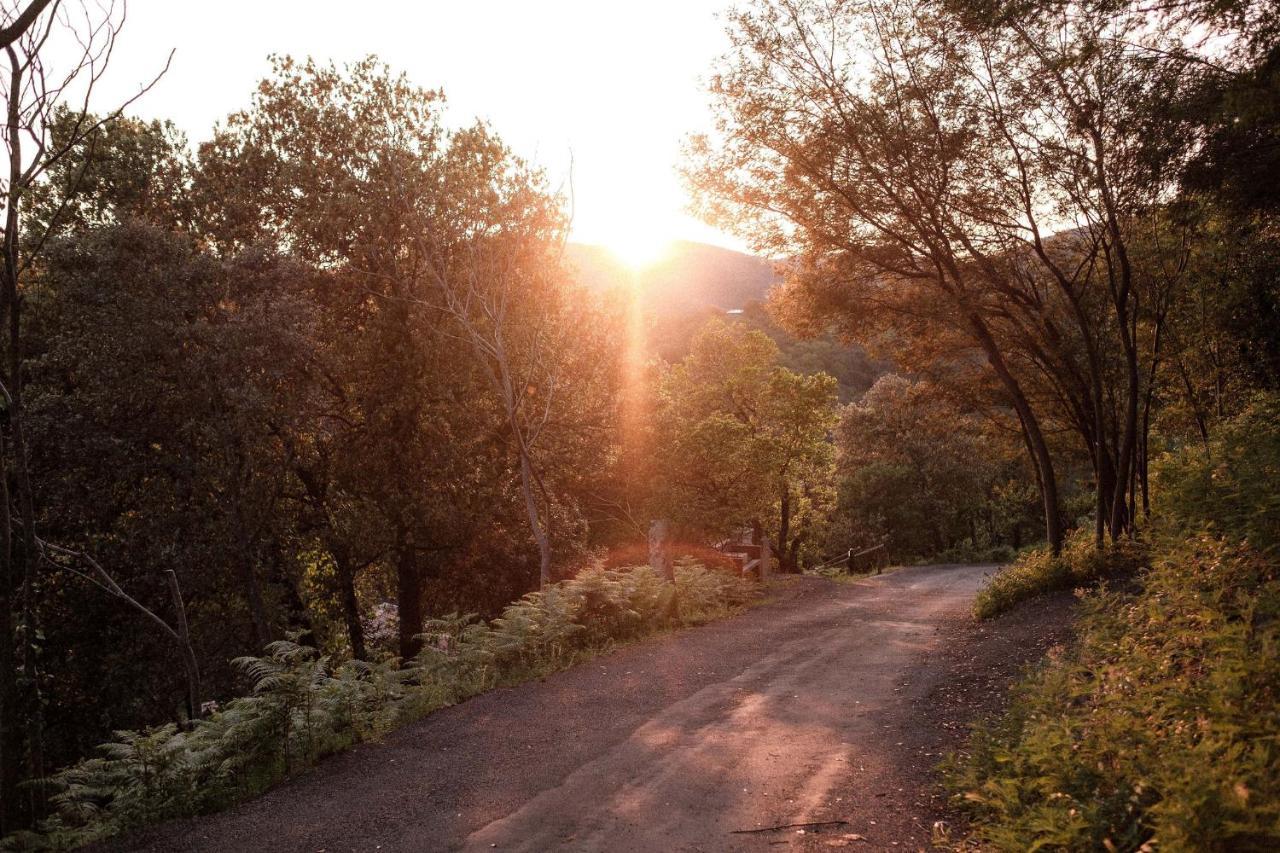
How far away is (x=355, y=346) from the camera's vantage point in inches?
744

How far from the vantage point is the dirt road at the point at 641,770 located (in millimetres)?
5855

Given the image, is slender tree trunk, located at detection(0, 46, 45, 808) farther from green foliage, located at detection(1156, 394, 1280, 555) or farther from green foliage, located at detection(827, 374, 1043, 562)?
green foliage, located at detection(827, 374, 1043, 562)

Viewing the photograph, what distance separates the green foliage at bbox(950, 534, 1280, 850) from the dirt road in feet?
2.95

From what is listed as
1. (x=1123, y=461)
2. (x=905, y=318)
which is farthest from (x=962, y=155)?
(x=1123, y=461)

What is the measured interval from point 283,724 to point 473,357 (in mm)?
11700

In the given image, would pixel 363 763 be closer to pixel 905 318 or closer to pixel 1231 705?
pixel 1231 705

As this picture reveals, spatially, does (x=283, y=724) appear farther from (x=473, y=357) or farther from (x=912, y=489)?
(x=912, y=489)

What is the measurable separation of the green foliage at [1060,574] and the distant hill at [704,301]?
573 centimetres

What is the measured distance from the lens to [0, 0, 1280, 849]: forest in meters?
9.64

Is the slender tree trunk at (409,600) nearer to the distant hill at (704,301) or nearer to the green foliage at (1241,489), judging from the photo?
the distant hill at (704,301)

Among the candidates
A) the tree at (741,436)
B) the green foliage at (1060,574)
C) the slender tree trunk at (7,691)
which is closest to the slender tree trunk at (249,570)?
the slender tree trunk at (7,691)

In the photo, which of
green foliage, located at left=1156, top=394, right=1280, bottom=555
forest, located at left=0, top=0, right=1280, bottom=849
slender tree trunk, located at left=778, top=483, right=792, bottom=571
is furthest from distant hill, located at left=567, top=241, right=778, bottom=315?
green foliage, located at left=1156, top=394, right=1280, bottom=555

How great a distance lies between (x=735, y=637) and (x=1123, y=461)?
729cm

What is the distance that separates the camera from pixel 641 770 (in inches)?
275
